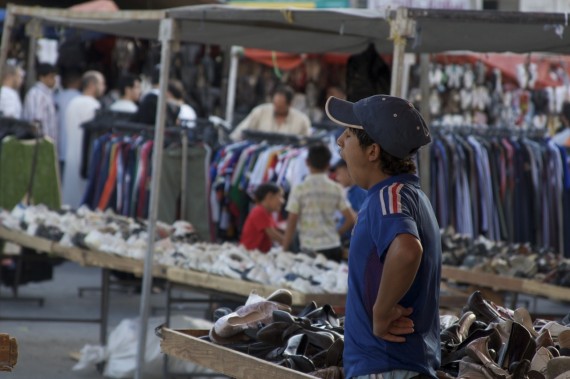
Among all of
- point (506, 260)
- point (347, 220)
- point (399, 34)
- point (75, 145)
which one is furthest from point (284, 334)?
point (75, 145)

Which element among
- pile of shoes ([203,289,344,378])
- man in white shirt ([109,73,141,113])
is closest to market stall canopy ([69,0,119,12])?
man in white shirt ([109,73,141,113])

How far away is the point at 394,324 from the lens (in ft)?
12.8

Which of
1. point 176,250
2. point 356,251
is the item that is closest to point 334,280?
point 176,250

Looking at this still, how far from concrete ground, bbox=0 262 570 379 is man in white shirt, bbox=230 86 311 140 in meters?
2.24

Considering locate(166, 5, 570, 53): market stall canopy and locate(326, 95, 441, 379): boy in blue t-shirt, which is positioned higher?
locate(166, 5, 570, 53): market stall canopy

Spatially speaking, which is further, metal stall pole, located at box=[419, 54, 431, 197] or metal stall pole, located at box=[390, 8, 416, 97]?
metal stall pole, located at box=[419, 54, 431, 197]

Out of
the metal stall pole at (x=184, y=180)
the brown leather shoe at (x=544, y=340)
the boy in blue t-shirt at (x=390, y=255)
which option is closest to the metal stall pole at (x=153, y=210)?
the brown leather shoe at (x=544, y=340)

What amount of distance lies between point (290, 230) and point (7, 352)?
538 centimetres

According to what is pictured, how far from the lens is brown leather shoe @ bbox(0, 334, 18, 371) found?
168 inches

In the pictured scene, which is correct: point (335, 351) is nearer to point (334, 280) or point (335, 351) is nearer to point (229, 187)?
point (334, 280)

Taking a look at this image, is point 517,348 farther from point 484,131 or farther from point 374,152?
point 484,131

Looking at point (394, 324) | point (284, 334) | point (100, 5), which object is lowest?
A: point (284, 334)

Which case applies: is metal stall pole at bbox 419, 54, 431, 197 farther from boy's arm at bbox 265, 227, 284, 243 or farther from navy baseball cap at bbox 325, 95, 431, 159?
navy baseball cap at bbox 325, 95, 431, 159

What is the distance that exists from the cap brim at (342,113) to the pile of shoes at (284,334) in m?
0.93
